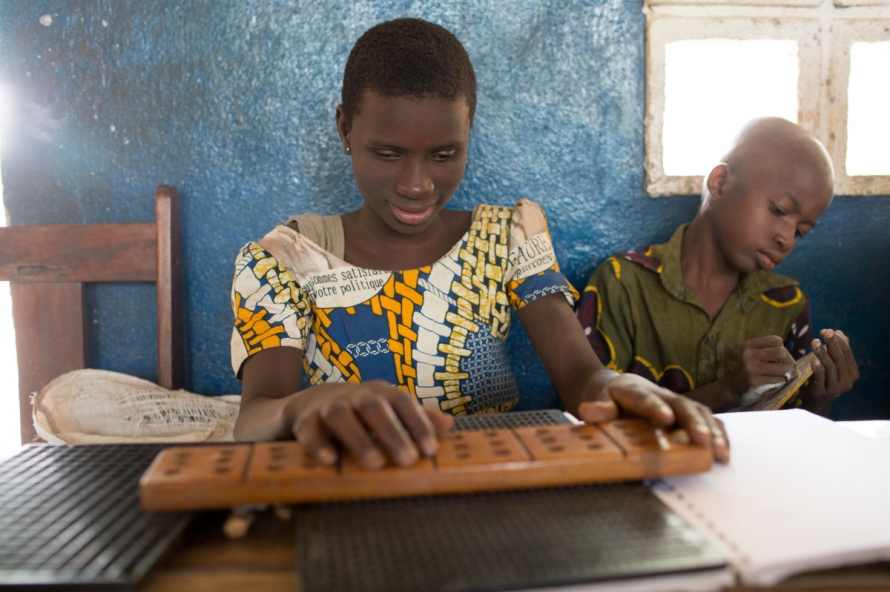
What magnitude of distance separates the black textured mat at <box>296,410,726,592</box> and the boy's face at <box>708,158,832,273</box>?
1.00 metres

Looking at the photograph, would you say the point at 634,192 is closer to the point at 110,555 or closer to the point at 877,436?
the point at 877,436

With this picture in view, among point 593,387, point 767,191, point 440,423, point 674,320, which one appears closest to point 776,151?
point 767,191

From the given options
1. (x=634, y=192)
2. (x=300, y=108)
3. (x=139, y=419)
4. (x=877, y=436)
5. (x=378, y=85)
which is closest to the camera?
(x=877, y=436)

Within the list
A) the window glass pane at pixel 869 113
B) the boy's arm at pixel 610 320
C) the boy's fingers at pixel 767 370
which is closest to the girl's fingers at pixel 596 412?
the boy's fingers at pixel 767 370

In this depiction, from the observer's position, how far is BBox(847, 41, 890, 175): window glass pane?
5.63 feet

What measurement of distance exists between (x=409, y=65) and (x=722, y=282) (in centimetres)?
94

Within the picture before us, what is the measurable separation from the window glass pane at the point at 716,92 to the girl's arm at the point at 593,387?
2.38ft

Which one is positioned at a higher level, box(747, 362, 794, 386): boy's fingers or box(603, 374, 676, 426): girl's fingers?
box(603, 374, 676, 426): girl's fingers

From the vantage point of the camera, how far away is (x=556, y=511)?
53 cm

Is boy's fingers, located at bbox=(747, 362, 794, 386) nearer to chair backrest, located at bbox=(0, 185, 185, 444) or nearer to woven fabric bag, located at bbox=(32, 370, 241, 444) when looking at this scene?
woven fabric bag, located at bbox=(32, 370, 241, 444)

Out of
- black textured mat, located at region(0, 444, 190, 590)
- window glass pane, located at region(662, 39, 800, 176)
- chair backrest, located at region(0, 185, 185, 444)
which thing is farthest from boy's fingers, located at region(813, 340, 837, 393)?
chair backrest, located at region(0, 185, 185, 444)

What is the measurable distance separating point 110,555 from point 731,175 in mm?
1415

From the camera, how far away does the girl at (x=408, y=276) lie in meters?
1.05

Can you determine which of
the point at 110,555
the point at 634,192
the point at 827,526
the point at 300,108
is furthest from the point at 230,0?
the point at 827,526
